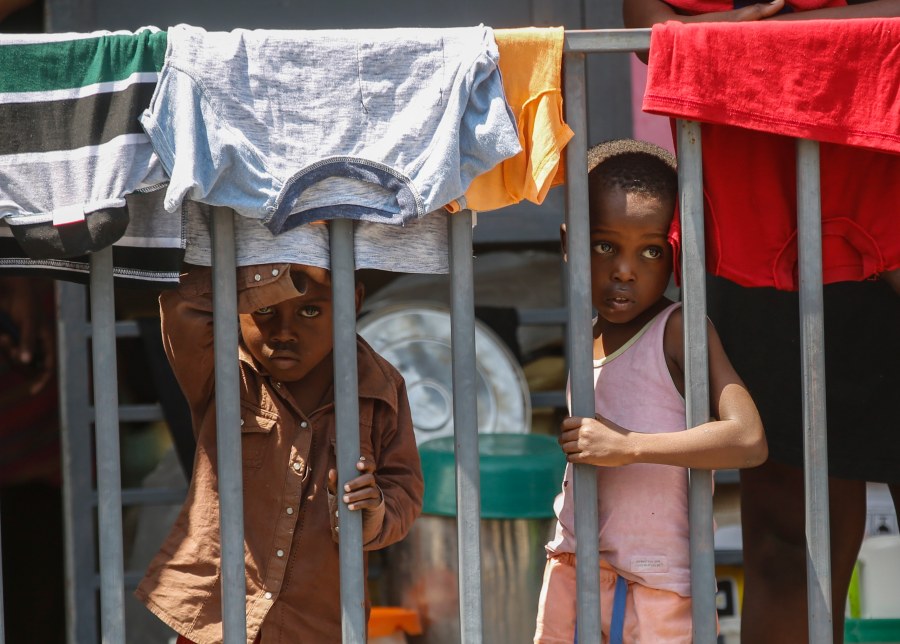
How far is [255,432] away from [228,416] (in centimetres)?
48

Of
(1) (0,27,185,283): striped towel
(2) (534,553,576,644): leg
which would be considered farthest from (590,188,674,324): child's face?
(1) (0,27,185,283): striped towel

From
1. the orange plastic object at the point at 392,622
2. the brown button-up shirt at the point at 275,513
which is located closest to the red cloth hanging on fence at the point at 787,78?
the brown button-up shirt at the point at 275,513

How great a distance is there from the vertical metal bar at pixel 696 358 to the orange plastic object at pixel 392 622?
1.45m

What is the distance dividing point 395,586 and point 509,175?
1.88 m

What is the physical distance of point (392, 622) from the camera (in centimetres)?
346

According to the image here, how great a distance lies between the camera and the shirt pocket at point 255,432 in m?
2.56

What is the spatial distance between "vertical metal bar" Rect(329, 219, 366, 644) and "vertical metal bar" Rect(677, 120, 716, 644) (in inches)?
22.8

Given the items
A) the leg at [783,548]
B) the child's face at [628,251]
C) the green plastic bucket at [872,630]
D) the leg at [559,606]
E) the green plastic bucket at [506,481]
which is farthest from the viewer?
the green plastic bucket at [872,630]

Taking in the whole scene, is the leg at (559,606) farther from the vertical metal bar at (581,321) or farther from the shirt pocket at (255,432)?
the shirt pocket at (255,432)

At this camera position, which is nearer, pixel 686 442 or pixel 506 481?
pixel 686 442

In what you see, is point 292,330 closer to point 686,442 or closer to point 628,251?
point 628,251

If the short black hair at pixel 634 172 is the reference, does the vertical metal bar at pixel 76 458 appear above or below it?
below

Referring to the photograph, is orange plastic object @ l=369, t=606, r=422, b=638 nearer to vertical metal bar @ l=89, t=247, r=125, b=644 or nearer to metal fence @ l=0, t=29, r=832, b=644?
metal fence @ l=0, t=29, r=832, b=644

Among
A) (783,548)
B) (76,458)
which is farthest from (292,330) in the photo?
(76,458)
